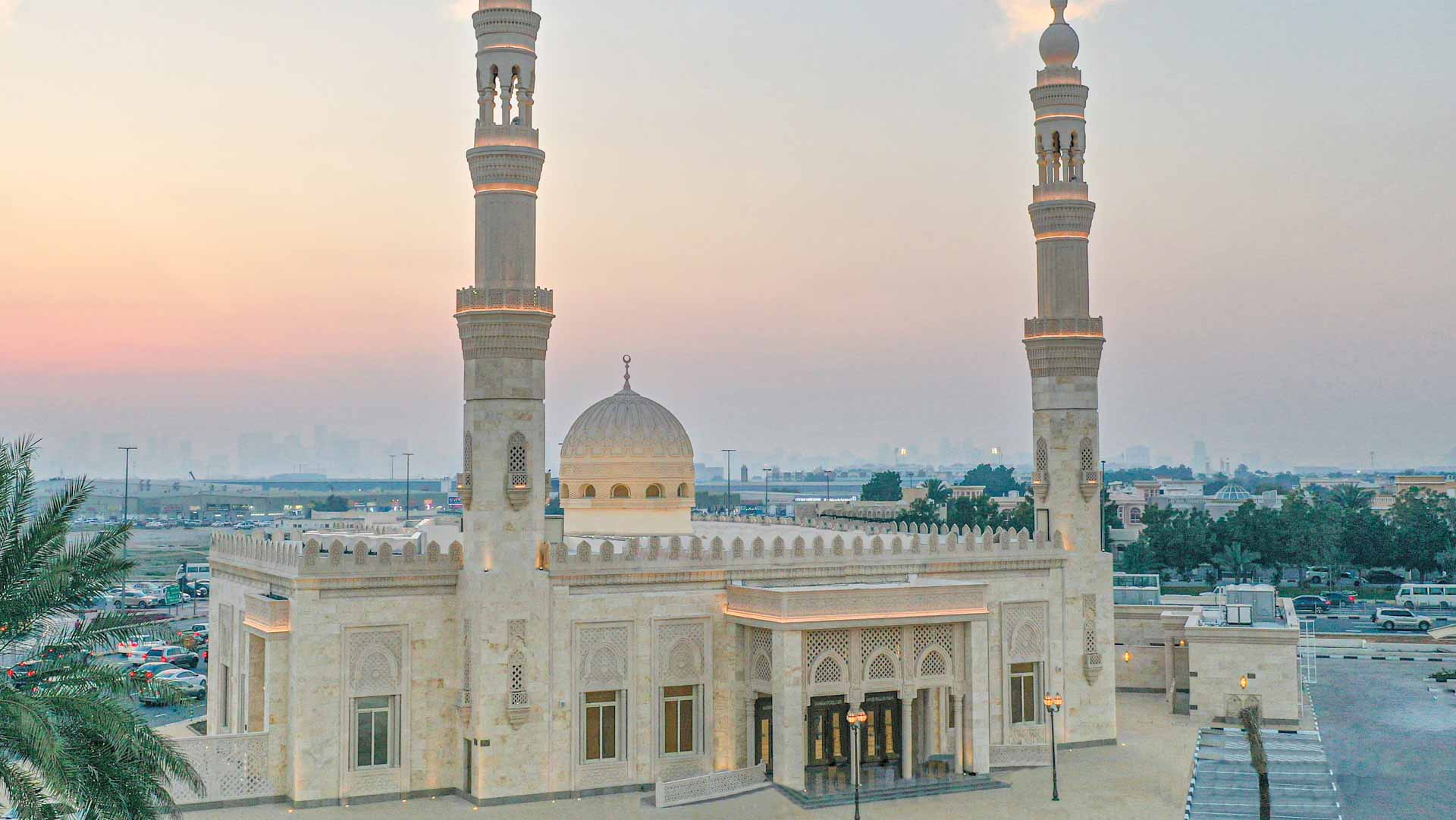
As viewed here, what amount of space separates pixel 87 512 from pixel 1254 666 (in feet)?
518

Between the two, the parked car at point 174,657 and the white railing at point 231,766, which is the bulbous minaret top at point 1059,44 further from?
the parked car at point 174,657

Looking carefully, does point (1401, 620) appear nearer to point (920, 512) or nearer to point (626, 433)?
point (626, 433)

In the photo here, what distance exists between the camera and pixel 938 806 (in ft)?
91.8

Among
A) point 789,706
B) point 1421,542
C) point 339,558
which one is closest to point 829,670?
point 789,706

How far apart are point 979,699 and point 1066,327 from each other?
991 centimetres

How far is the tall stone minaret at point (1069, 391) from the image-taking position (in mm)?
34250

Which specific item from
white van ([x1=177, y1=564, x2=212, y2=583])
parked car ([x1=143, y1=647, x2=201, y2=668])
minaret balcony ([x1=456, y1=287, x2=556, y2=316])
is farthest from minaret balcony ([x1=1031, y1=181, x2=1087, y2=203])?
white van ([x1=177, y1=564, x2=212, y2=583])

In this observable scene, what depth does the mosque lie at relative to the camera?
2773 cm

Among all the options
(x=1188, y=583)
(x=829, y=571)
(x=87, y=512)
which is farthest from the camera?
(x=87, y=512)

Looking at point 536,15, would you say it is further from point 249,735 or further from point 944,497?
point 944,497

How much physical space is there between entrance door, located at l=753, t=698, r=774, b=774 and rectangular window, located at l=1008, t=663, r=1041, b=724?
639 centimetres

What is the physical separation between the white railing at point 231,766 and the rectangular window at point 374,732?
1745mm

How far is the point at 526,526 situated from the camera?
28516mm

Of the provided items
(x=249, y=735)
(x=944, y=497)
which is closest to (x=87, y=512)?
(x=944, y=497)
